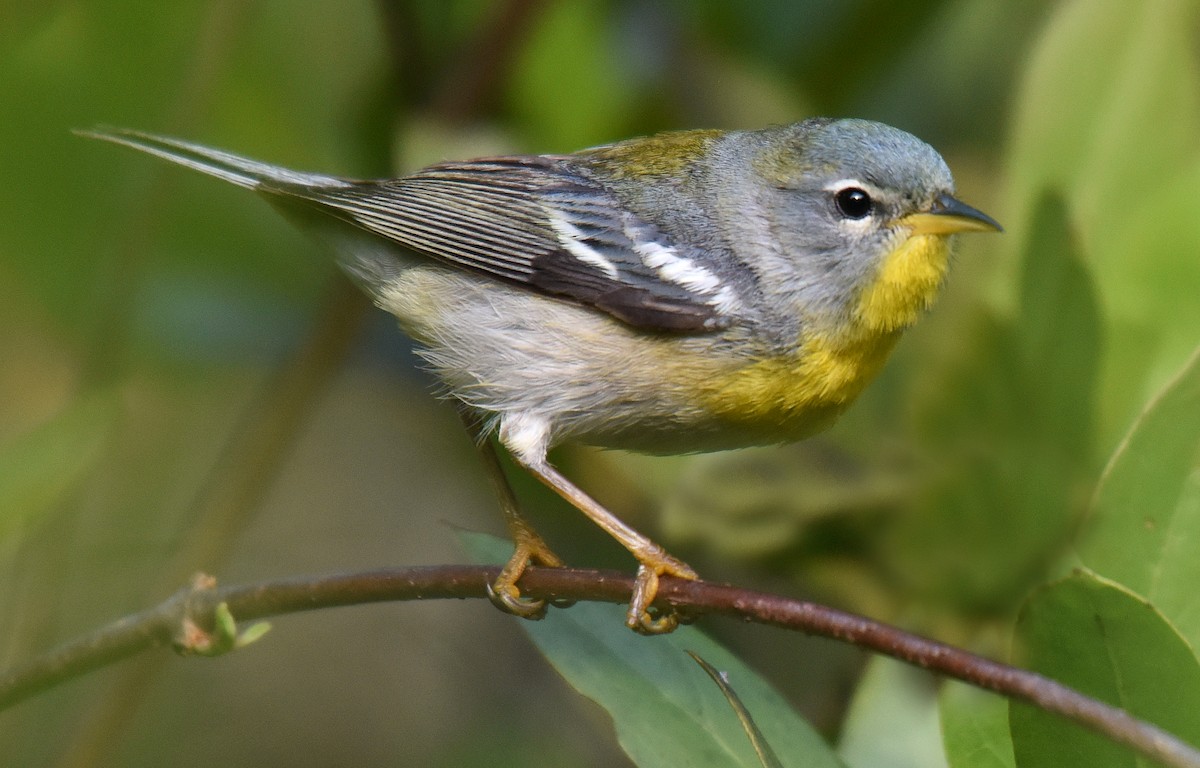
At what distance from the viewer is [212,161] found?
108 inches

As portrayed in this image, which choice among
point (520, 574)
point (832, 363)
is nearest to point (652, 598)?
point (520, 574)

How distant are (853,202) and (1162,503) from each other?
129 cm

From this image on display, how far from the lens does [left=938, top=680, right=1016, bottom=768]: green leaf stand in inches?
65.3

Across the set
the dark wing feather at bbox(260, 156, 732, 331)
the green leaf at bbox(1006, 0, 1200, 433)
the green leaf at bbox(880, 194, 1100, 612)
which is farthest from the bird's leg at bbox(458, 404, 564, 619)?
the green leaf at bbox(1006, 0, 1200, 433)

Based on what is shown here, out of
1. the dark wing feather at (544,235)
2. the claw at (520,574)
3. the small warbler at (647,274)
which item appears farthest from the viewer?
the dark wing feather at (544,235)

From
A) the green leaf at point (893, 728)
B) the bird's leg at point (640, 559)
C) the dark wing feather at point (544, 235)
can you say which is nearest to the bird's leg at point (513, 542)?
the bird's leg at point (640, 559)

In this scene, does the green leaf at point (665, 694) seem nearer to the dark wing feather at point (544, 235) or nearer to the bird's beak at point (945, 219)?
the dark wing feather at point (544, 235)

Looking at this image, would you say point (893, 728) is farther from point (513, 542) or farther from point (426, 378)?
point (426, 378)

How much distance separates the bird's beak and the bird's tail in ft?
4.34

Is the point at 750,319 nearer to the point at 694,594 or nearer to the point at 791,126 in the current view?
the point at 791,126

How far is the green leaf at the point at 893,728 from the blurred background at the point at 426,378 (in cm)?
34

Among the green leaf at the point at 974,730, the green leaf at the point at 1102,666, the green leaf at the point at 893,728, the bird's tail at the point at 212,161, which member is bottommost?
the green leaf at the point at 893,728

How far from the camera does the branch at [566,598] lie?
1.39 m

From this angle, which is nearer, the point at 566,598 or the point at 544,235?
the point at 566,598
